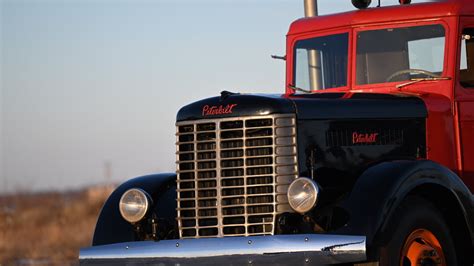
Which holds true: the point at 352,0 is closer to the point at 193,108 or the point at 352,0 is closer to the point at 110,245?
the point at 193,108

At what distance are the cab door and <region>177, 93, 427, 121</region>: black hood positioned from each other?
0.46 m

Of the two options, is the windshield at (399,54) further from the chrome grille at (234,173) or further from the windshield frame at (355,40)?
the chrome grille at (234,173)

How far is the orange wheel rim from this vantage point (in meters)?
10.3

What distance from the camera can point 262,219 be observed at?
34.2 ft

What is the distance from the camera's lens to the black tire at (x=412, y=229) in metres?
9.94

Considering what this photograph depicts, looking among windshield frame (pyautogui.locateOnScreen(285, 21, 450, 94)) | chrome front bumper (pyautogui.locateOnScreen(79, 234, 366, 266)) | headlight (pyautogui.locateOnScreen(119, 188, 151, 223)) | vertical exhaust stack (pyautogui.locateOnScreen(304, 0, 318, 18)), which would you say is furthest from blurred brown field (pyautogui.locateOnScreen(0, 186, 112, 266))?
chrome front bumper (pyautogui.locateOnScreen(79, 234, 366, 266))

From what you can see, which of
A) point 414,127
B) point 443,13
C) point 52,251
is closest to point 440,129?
point 414,127

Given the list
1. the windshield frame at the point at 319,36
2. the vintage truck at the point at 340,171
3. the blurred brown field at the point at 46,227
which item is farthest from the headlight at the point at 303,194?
the blurred brown field at the point at 46,227

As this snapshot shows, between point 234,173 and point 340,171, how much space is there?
906 millimetres

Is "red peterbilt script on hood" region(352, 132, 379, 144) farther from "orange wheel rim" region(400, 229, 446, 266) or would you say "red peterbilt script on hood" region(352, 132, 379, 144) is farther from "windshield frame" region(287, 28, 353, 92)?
"windshield frame" region(287, 28, 353, 92)

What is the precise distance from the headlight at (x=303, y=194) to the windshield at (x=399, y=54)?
2.31 m

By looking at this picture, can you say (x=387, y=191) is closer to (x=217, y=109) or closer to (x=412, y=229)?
(x=412, y=229)

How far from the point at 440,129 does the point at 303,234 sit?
7.39 ft

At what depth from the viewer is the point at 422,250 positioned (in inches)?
408
